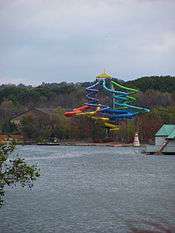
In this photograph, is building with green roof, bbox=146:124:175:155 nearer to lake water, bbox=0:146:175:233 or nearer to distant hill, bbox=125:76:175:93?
lake water, bbox=0:146:175:233

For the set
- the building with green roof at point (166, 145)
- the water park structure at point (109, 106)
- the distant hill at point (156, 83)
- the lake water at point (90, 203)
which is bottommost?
the lake water at point (90, 203)

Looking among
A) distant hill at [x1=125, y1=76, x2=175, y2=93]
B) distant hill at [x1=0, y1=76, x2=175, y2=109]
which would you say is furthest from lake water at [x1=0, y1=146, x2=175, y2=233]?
distant hill at [x1=0, y1=76, x2=175, y2=109]

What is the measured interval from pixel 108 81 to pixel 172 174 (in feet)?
137

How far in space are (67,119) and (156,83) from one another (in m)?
20.9

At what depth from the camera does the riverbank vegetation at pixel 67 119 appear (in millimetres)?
54062

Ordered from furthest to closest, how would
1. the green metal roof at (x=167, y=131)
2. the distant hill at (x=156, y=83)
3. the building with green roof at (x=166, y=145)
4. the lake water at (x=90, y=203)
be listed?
the distant hill at (x=156, y=83)
the green metal roof at (x=167, y=131)
the building with green roof at (x=166, y=145)
the lake water at (x=90, y=203)

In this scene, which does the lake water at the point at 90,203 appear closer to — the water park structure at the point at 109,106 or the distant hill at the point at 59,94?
the water park structure at the point at 109,106

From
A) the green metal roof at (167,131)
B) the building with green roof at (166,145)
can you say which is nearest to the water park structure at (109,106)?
the green metal roof at (167,131)

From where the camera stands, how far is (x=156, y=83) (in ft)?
248

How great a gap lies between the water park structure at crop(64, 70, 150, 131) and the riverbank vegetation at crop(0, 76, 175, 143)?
2.71 feet

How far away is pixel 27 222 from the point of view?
12.1 meters

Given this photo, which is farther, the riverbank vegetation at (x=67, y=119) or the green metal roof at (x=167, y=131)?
the riverbank vegetation at (x=67, y=119)

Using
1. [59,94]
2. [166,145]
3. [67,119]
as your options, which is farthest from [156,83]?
[166,145]

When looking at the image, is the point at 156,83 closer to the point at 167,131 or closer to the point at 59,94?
the point at 59,94
